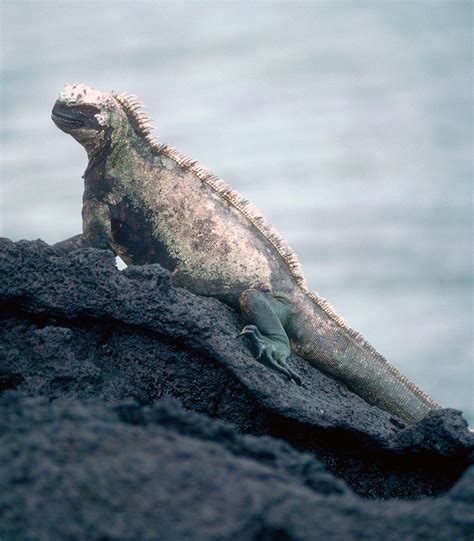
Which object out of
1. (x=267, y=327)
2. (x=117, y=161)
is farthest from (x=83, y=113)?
(x=267, y=327)

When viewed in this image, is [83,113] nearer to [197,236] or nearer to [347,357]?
[197,236]

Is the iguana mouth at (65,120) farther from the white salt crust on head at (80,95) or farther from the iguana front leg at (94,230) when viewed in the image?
the iguana front leg at (94,230)

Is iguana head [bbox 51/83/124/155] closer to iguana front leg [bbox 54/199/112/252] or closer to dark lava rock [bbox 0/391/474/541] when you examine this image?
iguana front leg [bbox 54/199/112/252]

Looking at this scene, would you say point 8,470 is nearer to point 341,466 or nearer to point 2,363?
point 2,363

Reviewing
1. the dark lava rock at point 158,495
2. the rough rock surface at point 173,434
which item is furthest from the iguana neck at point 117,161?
the dark lava rock at point 158,495

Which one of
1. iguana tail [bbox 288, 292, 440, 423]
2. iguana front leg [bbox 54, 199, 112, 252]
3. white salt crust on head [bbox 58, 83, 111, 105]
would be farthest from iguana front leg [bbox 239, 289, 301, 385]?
white salt crust on head [bbox 58, 83, 111, 105]

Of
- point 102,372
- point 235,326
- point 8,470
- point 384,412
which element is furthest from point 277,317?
point 8,470
